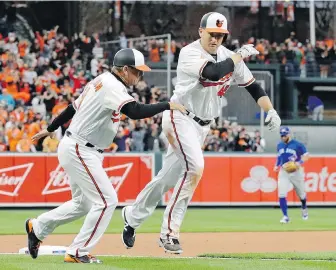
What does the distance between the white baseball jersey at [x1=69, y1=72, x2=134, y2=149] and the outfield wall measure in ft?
43.0

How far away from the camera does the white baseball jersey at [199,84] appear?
9953 mm

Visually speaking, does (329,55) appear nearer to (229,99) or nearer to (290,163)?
(229,99)

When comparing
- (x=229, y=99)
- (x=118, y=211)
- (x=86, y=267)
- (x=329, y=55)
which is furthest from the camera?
(x=329, y=55)

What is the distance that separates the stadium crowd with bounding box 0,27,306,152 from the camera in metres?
23.2

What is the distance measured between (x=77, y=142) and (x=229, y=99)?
19.4m

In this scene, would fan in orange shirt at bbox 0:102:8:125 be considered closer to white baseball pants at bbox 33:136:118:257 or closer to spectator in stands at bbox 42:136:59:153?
spectator in stands at bbox 42:136:59:153

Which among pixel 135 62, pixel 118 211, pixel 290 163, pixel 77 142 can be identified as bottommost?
pixel 118 211

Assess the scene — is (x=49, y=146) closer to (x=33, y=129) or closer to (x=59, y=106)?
(x=33, y=129)

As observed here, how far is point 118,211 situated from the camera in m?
21.8

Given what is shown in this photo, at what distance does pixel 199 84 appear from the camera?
33.0 feet

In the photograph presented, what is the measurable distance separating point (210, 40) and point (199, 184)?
13.0 m

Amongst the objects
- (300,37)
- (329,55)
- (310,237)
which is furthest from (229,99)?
(310,237)

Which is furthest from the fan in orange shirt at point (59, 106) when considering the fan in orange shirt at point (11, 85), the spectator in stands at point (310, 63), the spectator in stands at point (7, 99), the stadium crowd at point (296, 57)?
the spectator in stands at point (310, 63)

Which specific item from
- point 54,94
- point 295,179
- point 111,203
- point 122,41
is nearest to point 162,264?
point 111,203
